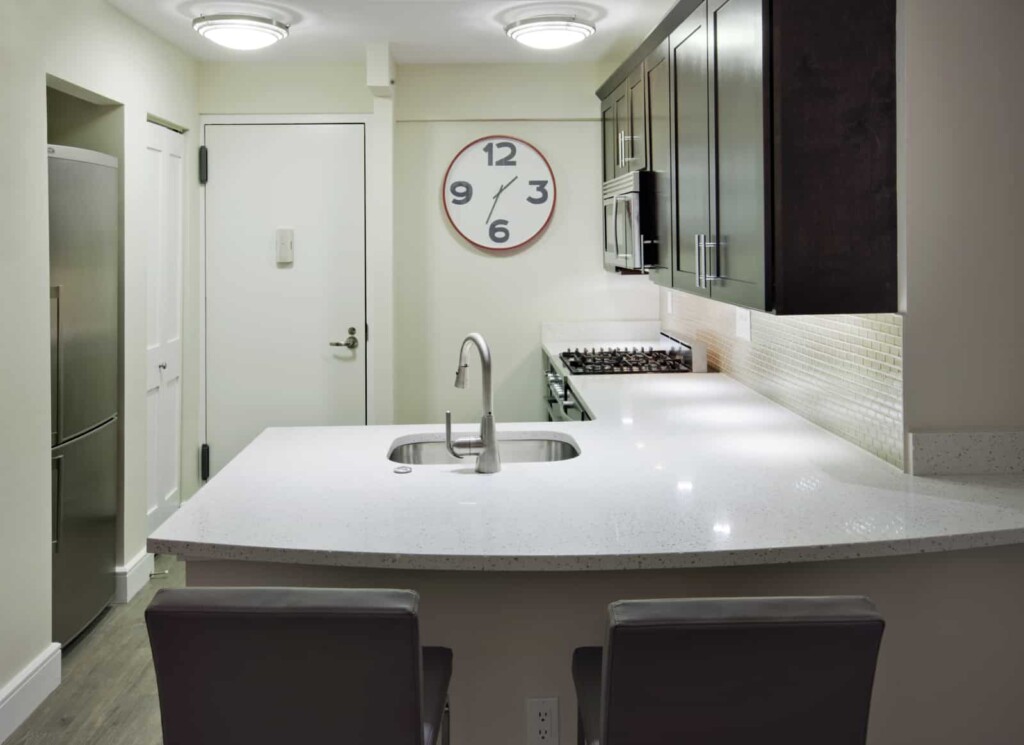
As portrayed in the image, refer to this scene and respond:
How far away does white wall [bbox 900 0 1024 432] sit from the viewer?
234 centimetres

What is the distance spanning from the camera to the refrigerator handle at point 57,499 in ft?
11.2

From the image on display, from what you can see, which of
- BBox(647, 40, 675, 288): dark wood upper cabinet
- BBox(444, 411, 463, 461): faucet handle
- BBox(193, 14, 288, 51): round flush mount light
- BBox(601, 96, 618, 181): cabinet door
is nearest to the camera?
BBox(444, 411, 463, 461): faucet handle

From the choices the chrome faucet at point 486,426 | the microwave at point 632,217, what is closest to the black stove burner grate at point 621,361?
the microwave at point 632,217

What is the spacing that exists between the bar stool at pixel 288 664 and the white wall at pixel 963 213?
59.1 inches

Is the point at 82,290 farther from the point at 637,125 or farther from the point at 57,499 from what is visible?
the point at 637,125

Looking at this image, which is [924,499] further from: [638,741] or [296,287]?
[296,287]

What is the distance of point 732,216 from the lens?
8.77 ft

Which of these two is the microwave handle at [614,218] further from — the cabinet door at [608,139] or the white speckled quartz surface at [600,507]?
the white speckled quartz surface at [600,507]

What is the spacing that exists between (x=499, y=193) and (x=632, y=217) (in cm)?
158

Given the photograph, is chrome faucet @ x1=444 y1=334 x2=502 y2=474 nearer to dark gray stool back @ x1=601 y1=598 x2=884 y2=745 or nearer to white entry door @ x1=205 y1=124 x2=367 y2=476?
dark gray stool back @ x1=601 y1=598 x2=884 y2=745

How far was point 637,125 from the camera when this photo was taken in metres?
4.12

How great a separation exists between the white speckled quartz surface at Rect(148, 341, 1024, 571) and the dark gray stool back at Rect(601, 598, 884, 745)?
367 mm

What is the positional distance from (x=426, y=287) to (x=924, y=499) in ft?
11.5

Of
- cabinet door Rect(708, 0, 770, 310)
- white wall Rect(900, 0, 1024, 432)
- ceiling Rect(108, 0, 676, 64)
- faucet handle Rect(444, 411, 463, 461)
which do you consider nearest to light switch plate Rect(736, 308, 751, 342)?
cabinet door Rect(708, 0, 770, 310)
